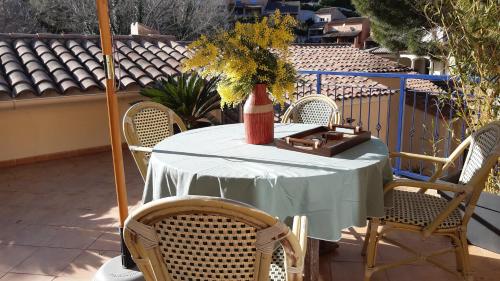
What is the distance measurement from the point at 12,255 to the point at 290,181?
2.07 metres

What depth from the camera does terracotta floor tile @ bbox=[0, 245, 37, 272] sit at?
8.40ft

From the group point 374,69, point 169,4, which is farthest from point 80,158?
point 169,4

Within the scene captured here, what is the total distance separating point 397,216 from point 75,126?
4.49 m

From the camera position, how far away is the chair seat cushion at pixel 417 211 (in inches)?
82.6

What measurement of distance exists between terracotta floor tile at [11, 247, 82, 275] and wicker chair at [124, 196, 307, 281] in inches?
60.2

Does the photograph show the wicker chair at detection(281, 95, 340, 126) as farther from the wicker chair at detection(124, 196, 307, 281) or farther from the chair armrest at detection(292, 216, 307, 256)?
the wicker chair at detection(124, 196, 307, 281)

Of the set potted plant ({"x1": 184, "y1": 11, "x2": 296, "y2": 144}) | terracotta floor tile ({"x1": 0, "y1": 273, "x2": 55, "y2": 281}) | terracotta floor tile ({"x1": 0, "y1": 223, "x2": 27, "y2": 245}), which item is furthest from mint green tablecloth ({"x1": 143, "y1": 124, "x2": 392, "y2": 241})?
terracotta floor tile ({"x1": 0, "y1": 223, "x2": 27, "y2": 245})

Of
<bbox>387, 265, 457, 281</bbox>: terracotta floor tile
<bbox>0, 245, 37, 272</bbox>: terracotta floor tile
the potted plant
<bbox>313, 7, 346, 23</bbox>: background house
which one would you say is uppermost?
<bbox>313, 7, 346, 23</bbox>: background house

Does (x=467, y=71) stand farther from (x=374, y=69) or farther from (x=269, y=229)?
(x=374, y=69)

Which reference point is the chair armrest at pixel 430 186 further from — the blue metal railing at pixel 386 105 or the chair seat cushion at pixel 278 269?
the blue metal railing at pixel 386 105

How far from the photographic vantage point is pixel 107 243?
2844mm

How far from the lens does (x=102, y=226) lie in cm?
312

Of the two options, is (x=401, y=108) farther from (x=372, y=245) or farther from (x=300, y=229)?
(x=300, y=229)

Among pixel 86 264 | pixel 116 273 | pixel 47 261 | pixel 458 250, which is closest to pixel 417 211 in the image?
pixel 458 250
